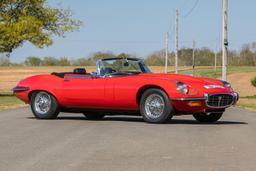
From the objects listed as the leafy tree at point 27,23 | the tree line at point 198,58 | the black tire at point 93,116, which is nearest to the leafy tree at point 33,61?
the tree line at point 198,58

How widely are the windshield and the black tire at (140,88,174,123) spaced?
1082 mm

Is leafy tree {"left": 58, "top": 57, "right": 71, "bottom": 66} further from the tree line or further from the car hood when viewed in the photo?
the car hood

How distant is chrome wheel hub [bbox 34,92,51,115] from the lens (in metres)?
15.5

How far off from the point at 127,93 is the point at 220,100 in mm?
1918

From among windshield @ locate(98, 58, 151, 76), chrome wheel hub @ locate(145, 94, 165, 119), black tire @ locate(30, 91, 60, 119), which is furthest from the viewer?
black tire @ locate(30, 91, 60, 119)

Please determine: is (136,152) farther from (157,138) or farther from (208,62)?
(208,62)

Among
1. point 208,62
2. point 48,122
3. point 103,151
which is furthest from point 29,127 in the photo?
point 208,62

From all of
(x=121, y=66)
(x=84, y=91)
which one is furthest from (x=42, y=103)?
(x=121, y=66)

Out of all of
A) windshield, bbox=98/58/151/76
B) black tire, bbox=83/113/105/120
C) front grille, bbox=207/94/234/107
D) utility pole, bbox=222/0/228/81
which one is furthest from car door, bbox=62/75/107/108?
utility pole, bbox=222/0/228/81

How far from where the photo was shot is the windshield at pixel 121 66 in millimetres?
15036

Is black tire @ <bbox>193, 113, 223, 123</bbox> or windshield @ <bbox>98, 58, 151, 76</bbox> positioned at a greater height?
windshield @ <bbox>98, 58, 151, 76</bbox>

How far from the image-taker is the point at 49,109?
50.6 ft

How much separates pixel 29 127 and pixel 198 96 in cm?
334

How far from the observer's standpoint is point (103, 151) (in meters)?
8.86
